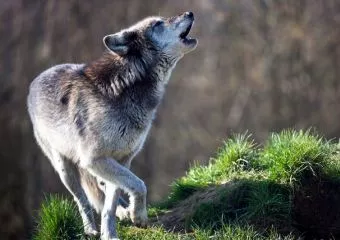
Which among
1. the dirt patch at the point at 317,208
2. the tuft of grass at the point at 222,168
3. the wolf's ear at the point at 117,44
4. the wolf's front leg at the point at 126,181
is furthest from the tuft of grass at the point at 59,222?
the dirt patch at the point at 317,208

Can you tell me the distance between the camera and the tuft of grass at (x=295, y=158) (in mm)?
8273

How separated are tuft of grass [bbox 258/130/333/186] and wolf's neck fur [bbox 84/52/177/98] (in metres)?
1.33

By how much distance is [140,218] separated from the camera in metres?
7.98

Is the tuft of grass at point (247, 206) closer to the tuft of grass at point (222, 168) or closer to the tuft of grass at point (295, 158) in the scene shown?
the tuft of grass at point (295, 158)

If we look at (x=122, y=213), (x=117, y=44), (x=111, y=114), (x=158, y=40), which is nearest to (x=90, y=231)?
(x=122, y=213)

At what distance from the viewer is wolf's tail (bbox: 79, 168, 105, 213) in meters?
8.61

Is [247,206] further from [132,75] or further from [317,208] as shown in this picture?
[132,75]

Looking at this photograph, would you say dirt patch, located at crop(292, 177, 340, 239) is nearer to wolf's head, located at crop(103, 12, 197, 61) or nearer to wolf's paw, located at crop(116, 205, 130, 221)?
wolf's paw, located at crop(116, 205, 130, 221)

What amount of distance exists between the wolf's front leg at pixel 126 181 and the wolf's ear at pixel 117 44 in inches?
43.3

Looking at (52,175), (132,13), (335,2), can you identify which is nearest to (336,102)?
(335,2)

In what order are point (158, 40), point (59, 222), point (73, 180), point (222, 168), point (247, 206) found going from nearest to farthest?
1. point (59, 222)
2. point (247, 206)
3. point (158, 40)
4. point (73, 180)
5. point (222, 168)

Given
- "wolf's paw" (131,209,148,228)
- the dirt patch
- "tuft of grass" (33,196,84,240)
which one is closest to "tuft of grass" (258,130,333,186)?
the dirt patch

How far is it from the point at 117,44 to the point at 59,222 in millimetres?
1801

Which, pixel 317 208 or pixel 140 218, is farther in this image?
pixel 317 208
